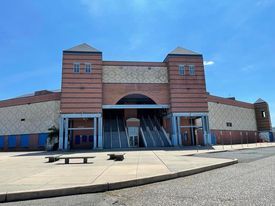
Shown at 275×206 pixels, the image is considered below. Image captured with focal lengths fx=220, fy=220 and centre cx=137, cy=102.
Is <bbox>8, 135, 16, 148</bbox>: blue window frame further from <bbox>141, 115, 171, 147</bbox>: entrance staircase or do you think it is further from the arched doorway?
<bbox>141, 115, 171, 147</bbox>: entrance staircase

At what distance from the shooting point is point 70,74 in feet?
117

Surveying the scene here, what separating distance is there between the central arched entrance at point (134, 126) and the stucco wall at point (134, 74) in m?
3.99

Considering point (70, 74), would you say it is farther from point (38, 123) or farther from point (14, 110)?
point (14, 110)

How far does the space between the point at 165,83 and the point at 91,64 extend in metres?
13.1

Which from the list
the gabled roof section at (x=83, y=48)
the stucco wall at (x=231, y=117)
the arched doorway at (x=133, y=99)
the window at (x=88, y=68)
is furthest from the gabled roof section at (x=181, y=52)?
the window at (x=88, y=68)

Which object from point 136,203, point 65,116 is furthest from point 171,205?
point 65,116

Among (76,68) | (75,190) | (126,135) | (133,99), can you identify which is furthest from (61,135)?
(75,190)

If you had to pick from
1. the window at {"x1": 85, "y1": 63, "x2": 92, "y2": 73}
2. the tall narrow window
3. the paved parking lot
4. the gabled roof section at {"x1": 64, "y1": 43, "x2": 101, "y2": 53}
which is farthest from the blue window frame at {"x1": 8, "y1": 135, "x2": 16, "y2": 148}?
the paved parking lot

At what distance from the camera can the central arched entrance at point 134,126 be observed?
36.1 metres

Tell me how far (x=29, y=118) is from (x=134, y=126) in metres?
Result: 19.5

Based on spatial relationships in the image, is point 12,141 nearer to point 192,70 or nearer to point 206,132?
point 206,132

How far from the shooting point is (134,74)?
125 ft

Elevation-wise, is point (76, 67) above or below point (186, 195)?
above

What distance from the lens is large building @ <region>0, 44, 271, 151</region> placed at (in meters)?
34.9
